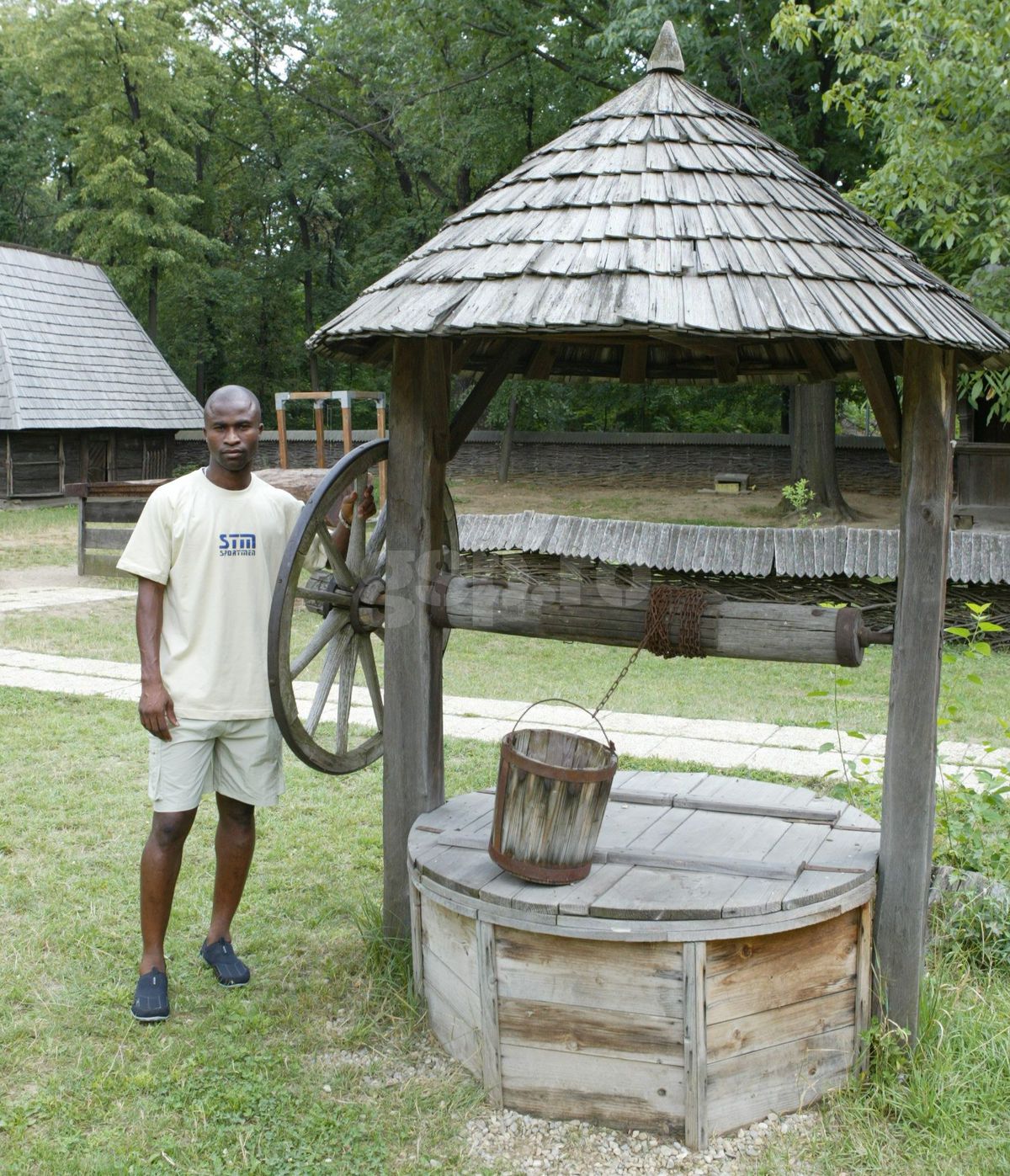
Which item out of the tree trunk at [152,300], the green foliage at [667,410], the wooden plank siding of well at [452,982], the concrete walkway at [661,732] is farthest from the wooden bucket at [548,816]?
the tree trunk at [152,300]

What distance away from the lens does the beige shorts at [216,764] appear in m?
3.74

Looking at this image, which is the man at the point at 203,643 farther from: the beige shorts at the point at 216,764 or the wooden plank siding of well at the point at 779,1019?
the wooden plank siding of well at the point at 779,1019

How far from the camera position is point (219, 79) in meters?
30.8

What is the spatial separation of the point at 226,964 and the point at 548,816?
1.49 m

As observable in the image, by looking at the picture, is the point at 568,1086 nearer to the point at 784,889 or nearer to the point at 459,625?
the point at 784,889

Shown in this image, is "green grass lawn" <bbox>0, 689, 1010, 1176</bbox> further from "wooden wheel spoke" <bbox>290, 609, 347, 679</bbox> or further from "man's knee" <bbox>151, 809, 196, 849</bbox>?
"wooden wheel spoke" <bbox>290, 609, 347, 679</bbox>

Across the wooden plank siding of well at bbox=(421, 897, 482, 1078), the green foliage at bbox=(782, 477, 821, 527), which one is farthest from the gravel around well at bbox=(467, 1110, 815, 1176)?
the green foliage at bbox=(782, 477, 821, 527)

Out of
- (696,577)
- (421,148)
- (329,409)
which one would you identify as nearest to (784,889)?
(696,577)

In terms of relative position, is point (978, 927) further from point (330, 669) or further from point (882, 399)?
point (330, 669)

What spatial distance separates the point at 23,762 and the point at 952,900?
4.97 metres

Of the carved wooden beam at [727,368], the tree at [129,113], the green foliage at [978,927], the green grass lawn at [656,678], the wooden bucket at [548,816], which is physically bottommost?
the green grass lawn at [656,678]

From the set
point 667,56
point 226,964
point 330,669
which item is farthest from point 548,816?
point 667,56

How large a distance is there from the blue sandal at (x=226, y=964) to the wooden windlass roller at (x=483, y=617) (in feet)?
2.59

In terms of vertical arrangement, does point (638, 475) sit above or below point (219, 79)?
below
